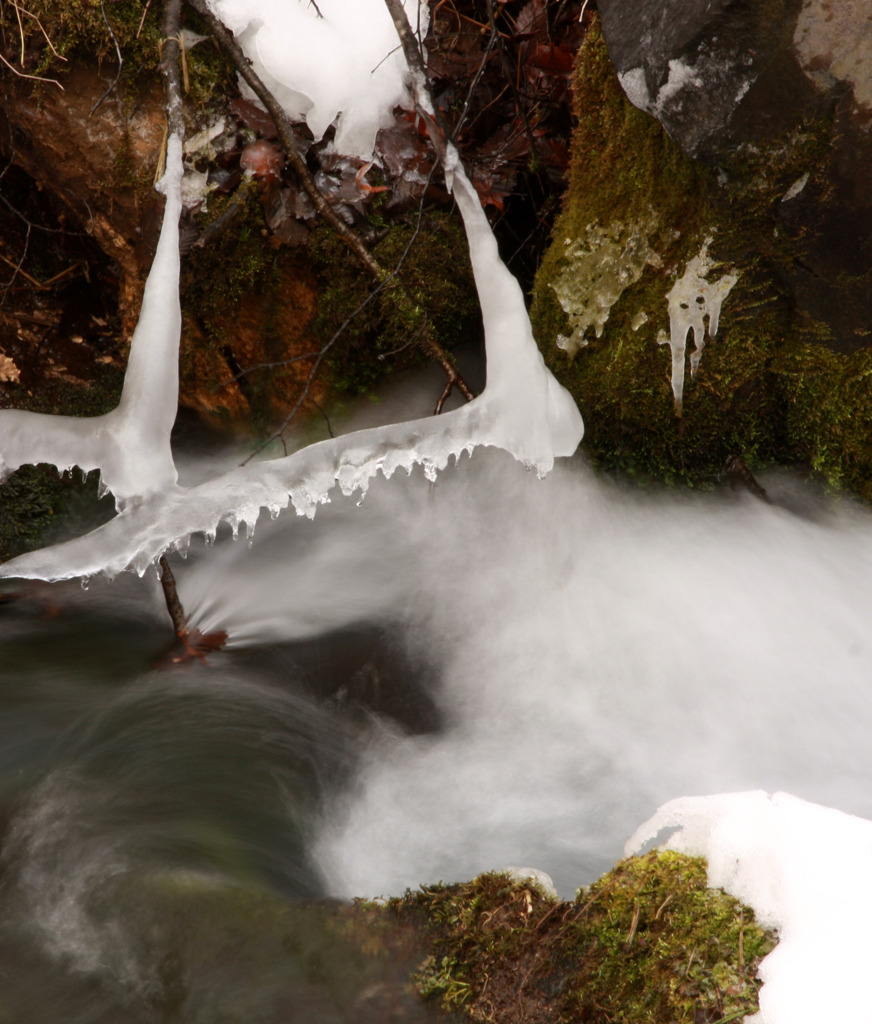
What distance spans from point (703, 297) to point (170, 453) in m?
2.04

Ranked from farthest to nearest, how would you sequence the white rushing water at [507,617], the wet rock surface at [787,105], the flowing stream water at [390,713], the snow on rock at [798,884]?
1. the white rushing water at [507,617]
2. the wet rock surface at [787,105]
3. the flowing stream water at [390,713]
4. the snow on rock at [798,884]

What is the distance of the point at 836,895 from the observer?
1392 millimetres

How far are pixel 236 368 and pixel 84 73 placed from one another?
4.50 feet

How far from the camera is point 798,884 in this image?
57.0 inches

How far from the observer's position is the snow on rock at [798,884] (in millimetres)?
1262

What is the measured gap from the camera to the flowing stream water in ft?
5.82

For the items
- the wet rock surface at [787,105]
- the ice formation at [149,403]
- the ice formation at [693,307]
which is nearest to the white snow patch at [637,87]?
the wet rock surface at [787,105]

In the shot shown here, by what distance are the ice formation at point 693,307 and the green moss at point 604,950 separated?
185cm

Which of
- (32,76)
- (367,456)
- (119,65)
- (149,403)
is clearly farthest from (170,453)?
(32,76)

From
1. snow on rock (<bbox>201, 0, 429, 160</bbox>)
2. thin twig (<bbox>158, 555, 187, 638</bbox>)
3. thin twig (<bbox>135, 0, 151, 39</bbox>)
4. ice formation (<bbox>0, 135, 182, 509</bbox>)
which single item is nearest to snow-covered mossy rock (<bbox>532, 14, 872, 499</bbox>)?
snow on rock (<bbox>201, 0, 429, 160</bbox>)

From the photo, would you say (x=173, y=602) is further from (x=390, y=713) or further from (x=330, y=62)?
(x=330, y=62)

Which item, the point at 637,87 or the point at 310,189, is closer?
the point at 637,87

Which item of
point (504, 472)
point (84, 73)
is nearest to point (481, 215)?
point (504, 472)

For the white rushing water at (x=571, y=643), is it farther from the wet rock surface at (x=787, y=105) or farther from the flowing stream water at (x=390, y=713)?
the wet rock surface at (x=787, y=105)
